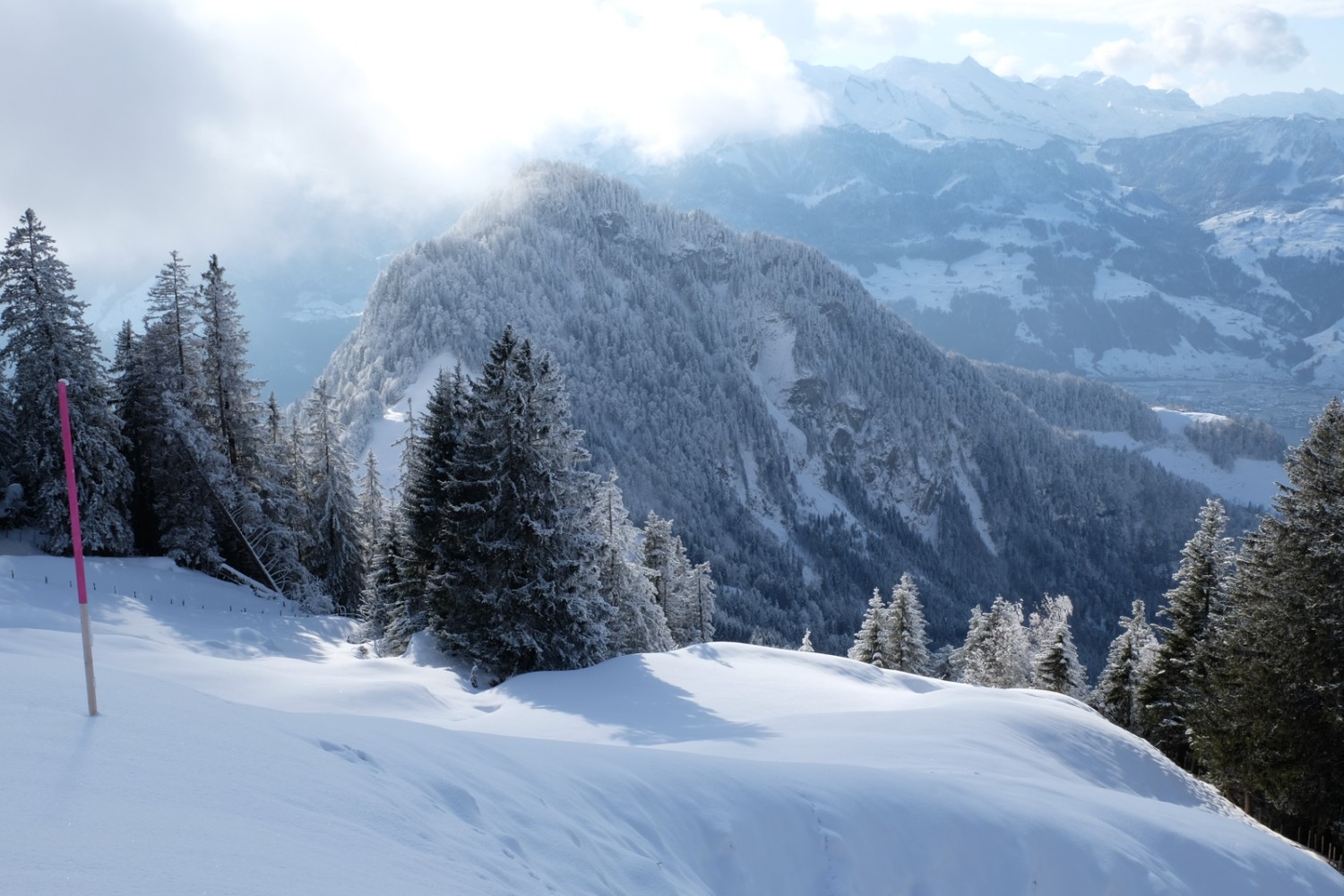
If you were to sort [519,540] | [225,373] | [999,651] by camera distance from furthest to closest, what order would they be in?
[999,651]
[225,373]
[519,540]

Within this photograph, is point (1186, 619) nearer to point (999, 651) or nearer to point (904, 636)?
point (904, 636)

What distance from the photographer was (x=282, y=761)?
702 cm

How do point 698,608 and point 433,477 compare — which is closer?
point 433,477

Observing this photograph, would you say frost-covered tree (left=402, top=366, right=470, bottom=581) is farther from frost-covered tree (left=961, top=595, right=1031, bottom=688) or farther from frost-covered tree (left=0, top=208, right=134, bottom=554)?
frost-covered tree (left=961, top=595, right=1031, bottom=688)

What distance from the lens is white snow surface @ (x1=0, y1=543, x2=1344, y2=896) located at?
537cm

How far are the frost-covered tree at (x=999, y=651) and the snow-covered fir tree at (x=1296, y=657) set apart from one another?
19.0m

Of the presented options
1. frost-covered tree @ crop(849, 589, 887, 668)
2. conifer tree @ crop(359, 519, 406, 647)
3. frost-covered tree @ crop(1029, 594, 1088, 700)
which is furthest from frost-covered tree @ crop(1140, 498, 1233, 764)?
conifer tree @ crop(359, 519, 406, 647)

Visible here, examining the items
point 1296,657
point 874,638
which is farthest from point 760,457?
point 1296,657

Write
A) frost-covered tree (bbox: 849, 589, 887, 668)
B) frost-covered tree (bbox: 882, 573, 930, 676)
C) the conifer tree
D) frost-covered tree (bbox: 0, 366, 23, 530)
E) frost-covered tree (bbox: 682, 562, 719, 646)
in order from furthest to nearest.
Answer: frost-covered tree (bbox: 682, 562, 719, 646) → frost-covered tree (bbox: 849, 589, 887, 668) → frost-covered tree (bbox: 882, 573, 930, 676) → frost-covered tree (bbox: 0, 366, 23, 530) → the conifer tree

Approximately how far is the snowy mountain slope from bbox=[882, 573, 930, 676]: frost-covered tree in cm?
7486

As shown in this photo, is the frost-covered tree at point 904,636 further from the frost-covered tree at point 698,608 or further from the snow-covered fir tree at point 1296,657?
the snow-covered fir tree at point 1296,657

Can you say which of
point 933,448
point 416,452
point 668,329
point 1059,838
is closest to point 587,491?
point 416,452

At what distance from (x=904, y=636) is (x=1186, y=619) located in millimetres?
14323

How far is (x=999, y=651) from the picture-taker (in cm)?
4422
